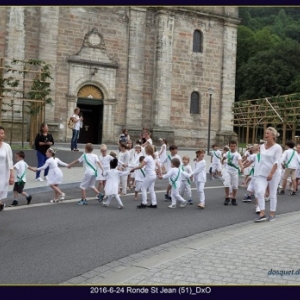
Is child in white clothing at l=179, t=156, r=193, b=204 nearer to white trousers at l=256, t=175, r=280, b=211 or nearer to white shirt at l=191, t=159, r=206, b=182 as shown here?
white shirt at l=191, t=159, r=206, b=182

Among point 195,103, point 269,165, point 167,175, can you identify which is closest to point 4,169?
point 167,175

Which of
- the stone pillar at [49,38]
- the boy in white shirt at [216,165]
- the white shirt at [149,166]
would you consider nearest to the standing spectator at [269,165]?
the white shirt at [149,166]

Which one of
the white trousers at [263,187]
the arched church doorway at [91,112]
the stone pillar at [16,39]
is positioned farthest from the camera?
the arched church doorway at [91,112]

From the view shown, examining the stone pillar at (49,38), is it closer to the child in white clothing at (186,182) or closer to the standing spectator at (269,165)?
the child in white clothing at (186,182)

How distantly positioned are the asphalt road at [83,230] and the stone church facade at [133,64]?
1858 cm

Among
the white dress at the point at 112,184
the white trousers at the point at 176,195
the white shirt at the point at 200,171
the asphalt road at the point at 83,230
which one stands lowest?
the asphalt road at the point at 83,230

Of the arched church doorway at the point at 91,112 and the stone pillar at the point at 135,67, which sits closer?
the arched church doorway at the point at 91,112

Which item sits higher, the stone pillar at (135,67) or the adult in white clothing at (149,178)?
the stone pillar at (135,67)

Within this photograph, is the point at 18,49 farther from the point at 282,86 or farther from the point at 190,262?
the point at 282,86

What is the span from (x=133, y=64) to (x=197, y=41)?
527 centimetres

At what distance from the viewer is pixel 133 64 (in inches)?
1342

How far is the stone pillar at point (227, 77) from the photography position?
121ft

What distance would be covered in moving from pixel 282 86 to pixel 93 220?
5679 cm

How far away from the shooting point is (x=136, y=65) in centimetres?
3419
